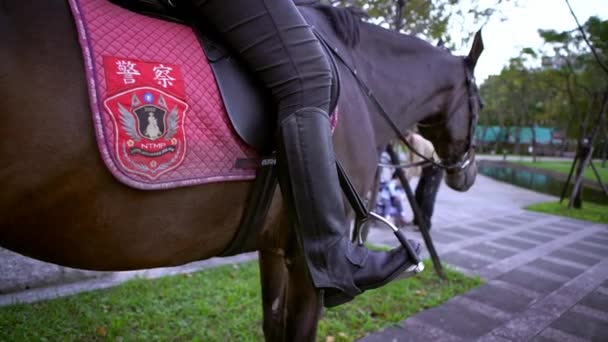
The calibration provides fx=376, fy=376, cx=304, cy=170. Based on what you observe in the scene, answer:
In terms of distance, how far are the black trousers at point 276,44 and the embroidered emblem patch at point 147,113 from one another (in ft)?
0.87

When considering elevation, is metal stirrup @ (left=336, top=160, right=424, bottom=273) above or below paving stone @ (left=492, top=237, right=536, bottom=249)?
above

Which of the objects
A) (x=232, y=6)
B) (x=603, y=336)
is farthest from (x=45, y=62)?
(x=603, y=336)

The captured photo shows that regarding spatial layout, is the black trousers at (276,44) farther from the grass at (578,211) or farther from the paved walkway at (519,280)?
the grass at (578,211)

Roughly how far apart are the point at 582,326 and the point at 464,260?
78.1 inches

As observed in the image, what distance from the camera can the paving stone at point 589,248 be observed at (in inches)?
226

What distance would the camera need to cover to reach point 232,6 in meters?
1.37

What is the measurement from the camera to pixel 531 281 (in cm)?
446

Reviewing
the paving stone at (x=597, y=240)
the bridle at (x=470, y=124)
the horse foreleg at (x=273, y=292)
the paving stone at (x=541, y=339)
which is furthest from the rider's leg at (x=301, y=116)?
the paving stone at (x=597, y=240)

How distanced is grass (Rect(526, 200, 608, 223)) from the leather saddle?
31.3ft

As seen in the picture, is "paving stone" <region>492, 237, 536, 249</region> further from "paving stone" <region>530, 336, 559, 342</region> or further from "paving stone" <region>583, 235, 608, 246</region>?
"paving stone" <region>530, 336, 559, 342</region>

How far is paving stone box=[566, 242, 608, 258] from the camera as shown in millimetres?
5730

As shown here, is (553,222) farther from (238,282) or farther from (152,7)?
(152,7)

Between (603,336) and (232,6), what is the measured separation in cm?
386

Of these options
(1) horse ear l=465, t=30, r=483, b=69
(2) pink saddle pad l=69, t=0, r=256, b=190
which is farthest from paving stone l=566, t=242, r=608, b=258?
(2) pink saddle pad l=69, t=0, r=256, b=190
